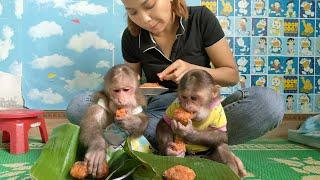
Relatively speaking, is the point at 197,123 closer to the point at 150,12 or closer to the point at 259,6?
the point at 150,12

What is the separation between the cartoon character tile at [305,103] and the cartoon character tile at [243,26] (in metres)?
0.50

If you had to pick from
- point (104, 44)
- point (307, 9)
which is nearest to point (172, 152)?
point (104, 44)

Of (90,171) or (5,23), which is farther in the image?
(5,23)

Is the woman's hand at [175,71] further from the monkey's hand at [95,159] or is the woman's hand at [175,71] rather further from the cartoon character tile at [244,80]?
the cartoon character tile at [244,80]

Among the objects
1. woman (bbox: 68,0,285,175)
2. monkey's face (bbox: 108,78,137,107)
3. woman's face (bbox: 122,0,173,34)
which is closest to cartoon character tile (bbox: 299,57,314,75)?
woman (bbox: 68,0,285,175)

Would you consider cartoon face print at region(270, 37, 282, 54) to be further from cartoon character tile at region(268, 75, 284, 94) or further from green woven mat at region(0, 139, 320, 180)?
green woven mat at region(0, 139, 320, 180)

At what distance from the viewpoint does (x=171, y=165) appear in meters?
1.00

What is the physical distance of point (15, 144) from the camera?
5.44ft

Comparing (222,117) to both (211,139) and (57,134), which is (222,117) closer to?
(211,139)

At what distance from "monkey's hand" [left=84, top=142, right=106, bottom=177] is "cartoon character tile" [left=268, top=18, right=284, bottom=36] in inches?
60.6

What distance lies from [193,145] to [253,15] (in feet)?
4.24

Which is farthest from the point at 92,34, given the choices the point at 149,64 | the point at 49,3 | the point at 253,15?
the point at 253,15

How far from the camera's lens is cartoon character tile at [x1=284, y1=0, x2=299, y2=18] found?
2.24 m

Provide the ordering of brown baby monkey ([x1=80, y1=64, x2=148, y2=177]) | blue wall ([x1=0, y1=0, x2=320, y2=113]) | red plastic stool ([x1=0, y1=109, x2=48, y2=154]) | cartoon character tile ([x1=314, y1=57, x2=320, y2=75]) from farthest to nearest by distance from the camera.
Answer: cartoon character tile ([x1=314, y1=57, x2=320, y2=75])
blue wall ([x1=0, y1=0, x2=320, y2=113])
red plastic stool ([x1=0, y1=109, x2=48, y2=154])
brown baby monkey ([x1=80, y1=64, x2=148, y2=177])
